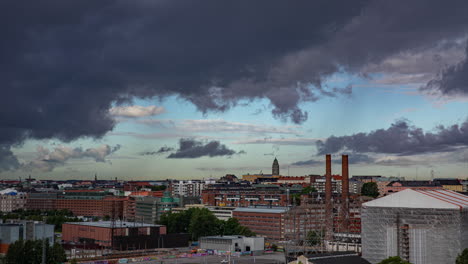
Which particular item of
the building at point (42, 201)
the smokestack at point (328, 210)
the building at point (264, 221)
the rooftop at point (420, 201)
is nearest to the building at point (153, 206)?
the building at point (264, 221)

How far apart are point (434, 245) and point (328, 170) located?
48.0 metres

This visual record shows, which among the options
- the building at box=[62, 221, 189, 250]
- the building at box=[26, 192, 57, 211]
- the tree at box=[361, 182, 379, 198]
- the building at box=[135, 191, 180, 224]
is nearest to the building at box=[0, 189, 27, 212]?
the building at box=[26, 192, 57, 211]

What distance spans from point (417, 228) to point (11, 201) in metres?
142

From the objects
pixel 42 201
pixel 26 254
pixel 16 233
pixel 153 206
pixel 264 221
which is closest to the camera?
pixel 26 254

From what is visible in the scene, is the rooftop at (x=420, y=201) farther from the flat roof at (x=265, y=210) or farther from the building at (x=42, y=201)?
the building at (x=42, y=201)

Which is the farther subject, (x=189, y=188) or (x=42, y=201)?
(x=189, y=188)

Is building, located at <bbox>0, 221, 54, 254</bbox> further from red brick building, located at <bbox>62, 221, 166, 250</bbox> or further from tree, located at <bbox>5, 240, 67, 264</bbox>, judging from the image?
red brick building, located at <bbox>62, 221, 166, 250</bbox>

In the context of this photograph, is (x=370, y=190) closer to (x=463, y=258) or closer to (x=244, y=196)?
(x=244, y=196)

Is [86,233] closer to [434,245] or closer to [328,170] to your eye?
[328,170]

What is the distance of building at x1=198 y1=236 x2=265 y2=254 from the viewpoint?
84119mm

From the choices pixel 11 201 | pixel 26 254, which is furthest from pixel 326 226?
pixel 11 201

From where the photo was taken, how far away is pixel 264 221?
102 meters

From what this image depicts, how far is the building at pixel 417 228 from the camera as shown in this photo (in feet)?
181

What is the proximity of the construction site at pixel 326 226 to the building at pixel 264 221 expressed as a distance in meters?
2.60
